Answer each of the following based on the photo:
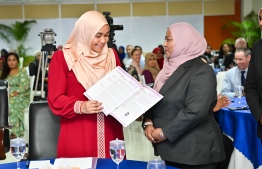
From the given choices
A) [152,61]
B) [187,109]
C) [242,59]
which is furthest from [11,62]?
[187,109]

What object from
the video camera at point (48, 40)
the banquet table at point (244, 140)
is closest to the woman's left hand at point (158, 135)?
the banquet table at point (244, 140)

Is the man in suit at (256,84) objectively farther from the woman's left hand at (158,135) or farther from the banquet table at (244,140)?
the banquet table at (244,140)

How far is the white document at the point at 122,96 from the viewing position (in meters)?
2.74

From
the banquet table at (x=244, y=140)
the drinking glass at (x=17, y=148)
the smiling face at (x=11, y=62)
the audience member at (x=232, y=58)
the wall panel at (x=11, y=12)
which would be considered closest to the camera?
the drinking glass at (x=17, y=148)

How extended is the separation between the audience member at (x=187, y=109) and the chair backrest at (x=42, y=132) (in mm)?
697

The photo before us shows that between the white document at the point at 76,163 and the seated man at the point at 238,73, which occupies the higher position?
the seated man at the point at 238,73

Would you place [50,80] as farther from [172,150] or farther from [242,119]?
[242,119]

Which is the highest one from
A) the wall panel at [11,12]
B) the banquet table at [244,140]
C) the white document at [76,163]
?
the wall panel at [11,12]

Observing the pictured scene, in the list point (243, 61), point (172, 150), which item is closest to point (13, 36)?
point (243, 61)

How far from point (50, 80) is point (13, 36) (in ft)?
49.3

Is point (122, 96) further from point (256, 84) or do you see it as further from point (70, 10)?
point (70, 10)

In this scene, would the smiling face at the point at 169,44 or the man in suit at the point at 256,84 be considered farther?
the man in suit at the point at 256,84

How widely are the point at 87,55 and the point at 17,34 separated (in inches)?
578

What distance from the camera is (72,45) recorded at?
3.00 meters
